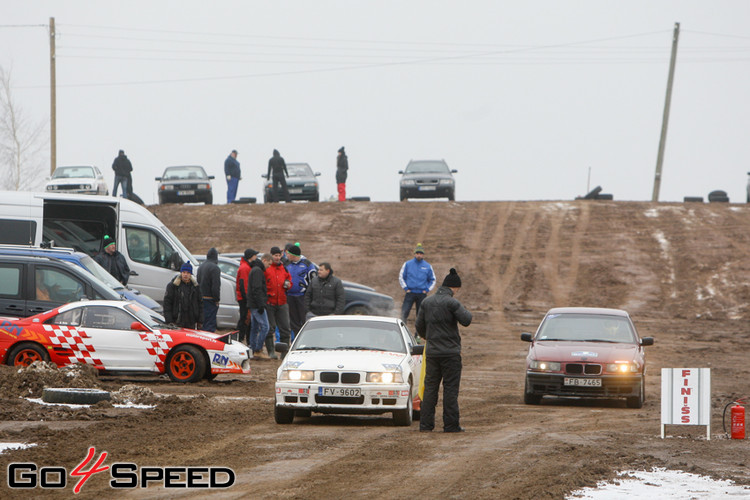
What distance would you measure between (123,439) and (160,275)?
1158 centimetres

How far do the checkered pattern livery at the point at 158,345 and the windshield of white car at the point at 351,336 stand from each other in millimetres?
3128

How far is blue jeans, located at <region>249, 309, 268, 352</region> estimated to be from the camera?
1905 centimetres

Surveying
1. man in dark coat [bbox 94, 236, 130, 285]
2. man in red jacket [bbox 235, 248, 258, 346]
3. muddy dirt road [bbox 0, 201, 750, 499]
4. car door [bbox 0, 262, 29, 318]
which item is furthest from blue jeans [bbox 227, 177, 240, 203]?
car door [bbox 0, 262, 29, 318]

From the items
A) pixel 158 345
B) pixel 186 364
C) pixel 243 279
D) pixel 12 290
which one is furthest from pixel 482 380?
pixel 12 290

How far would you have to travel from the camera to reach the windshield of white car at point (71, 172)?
39.1 m

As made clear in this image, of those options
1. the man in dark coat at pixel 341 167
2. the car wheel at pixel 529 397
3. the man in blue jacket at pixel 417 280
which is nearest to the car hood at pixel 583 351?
the car wheel at pixel 529 397

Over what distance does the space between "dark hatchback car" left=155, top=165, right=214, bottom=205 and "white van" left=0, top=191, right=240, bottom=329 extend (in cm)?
1952

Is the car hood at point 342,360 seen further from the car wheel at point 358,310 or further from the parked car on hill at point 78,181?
the parked car on hill at point 78,181

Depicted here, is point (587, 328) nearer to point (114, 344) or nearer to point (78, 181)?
point (114, 344)

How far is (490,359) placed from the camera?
21516 mm

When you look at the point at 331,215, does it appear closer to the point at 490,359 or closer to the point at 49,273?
the point at 490,359

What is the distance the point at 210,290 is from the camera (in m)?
19.0

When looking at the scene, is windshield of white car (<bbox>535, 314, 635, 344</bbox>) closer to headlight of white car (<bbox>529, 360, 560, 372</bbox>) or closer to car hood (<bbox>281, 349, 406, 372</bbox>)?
headlight of white car (<bbox>529, 360, 560, 372</bbox>)

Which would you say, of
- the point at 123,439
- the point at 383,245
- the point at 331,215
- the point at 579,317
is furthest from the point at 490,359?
the point at 331,215
